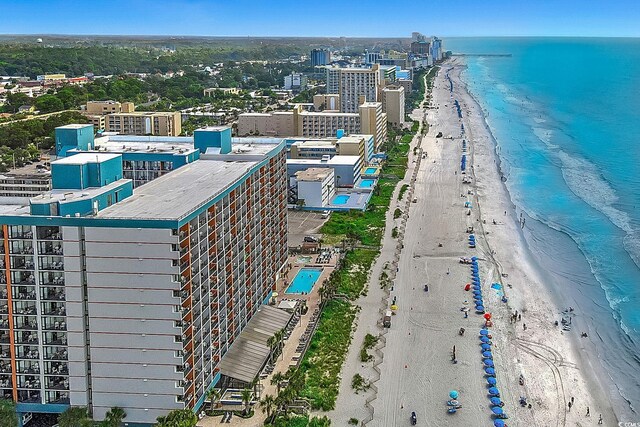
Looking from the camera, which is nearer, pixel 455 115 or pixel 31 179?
pixel 31 179

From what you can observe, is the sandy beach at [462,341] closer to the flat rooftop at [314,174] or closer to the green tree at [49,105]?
the flat rooftop at [314,174]

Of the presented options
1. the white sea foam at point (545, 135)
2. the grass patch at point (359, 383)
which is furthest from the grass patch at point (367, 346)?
the white sea foam at point (545, 135)

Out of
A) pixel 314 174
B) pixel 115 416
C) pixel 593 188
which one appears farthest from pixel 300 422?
pixel 593 188

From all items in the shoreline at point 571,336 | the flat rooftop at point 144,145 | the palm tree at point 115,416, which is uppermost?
the flat rooftop at point 144,145

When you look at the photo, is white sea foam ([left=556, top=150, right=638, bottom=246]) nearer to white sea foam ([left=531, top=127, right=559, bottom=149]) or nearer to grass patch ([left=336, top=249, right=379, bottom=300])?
white sea foam ([left=531, top=127, right=559, bottom=149])

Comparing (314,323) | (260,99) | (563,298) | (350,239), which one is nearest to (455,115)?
(260,99)

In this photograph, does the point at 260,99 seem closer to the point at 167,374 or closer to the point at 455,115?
the point at 455,115
